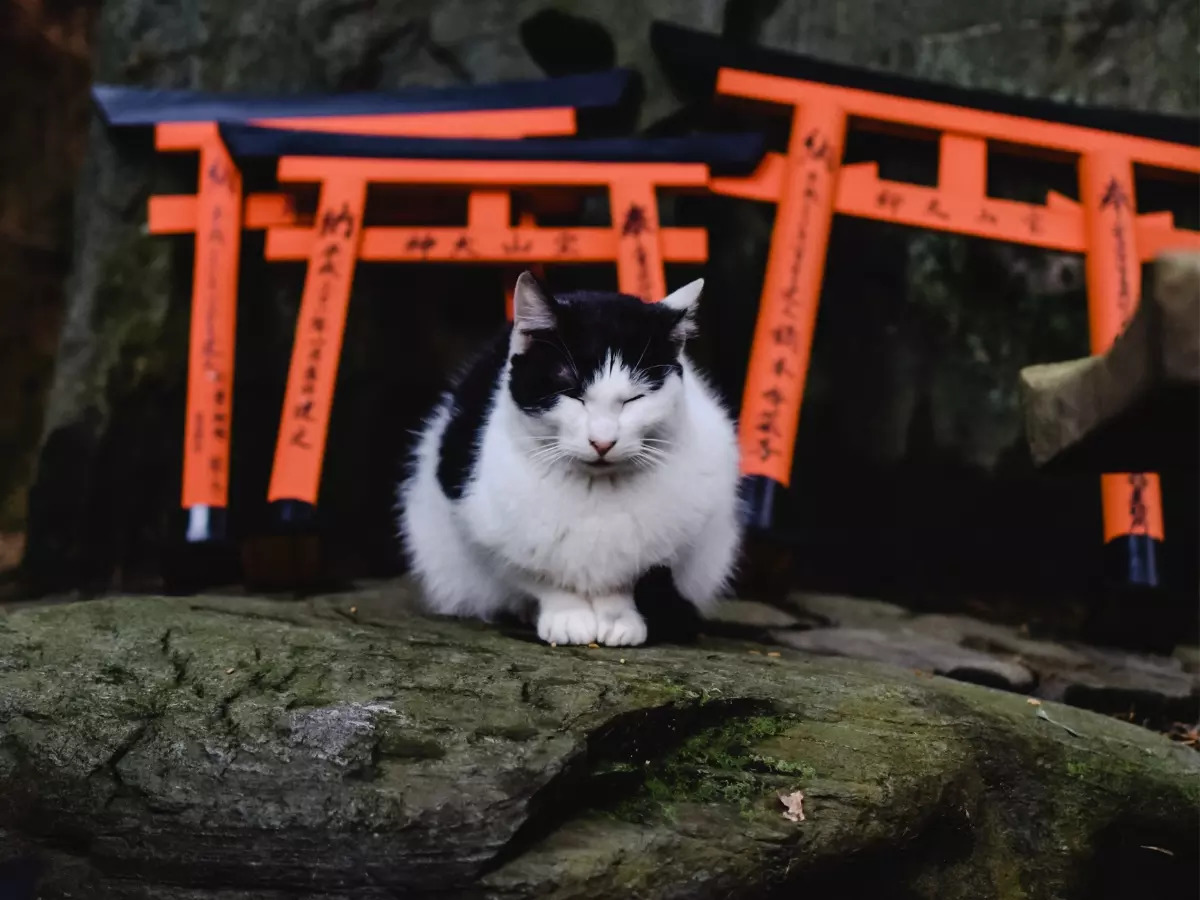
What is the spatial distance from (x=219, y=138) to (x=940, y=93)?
2.53m

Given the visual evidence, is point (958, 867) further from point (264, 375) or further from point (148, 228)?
point (148, 228)

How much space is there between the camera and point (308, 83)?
14.2ft

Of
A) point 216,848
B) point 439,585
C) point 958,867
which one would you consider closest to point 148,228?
point 439,585

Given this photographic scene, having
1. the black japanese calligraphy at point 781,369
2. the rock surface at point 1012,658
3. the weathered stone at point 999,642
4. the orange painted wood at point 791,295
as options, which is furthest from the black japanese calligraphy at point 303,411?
the weathered stone at point 999,642

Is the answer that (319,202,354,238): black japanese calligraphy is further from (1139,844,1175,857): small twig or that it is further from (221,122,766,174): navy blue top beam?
(1139,844,1175,857): small twig

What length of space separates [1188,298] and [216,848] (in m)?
1.56

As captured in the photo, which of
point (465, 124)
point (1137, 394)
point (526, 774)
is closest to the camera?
point (1137, 394)

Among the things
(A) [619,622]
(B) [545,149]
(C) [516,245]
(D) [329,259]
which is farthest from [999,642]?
(D) [329,259]

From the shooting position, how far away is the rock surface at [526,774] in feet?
5.14

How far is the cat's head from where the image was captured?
88.0 inches

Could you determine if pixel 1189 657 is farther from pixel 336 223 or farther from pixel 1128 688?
pixel 336 223

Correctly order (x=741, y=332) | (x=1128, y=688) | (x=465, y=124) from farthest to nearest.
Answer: (x=741, y=332) → (x=465, y=124) → (x=1128, y=688)

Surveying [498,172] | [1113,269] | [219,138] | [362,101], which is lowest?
[1113,269]

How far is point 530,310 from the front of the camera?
7.47 ft
